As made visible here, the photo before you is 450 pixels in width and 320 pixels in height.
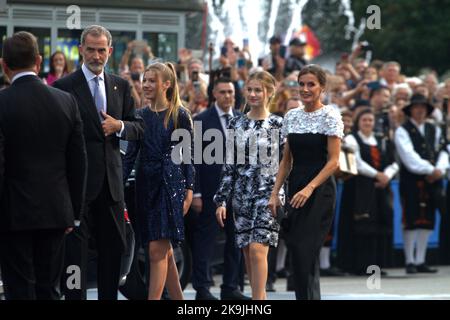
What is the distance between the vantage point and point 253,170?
12492 mm

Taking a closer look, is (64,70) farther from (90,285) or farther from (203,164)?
(90,285)

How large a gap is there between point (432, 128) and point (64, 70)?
16.2ft

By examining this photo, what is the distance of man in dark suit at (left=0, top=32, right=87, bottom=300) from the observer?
30.8 feet

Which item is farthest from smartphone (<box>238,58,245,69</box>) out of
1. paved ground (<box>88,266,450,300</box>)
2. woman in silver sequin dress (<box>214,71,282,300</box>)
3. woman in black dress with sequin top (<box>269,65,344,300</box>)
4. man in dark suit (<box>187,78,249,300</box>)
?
woman in black dress with sequin top (<box>269,65,344,300</box>)

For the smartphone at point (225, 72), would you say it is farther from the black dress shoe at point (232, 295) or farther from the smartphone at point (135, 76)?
the black dress shoe at point (232, 295)

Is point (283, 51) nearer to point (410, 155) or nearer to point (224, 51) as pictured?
point (224, 51)

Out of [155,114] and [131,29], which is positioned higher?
[131,29]

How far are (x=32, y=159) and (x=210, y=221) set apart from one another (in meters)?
5.40

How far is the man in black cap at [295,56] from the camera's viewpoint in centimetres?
1973

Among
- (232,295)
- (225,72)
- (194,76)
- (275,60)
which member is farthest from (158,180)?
(275,60)

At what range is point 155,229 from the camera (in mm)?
12086

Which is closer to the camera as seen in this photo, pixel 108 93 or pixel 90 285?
pixel 108 93
